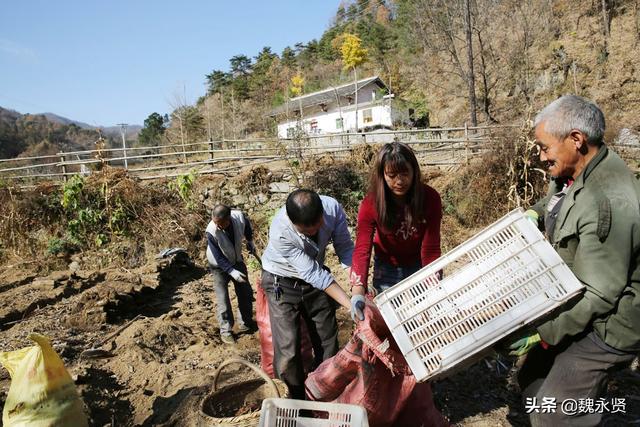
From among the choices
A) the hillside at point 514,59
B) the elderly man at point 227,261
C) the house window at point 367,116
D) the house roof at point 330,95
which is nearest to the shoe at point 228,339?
the elderly man at point 227,261

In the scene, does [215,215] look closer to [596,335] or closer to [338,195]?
[596,335]

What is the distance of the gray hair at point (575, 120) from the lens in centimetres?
147

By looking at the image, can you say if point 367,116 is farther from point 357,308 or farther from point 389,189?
point 357,308

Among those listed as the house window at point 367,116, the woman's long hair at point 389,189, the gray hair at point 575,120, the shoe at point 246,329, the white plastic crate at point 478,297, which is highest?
the house window at point 367,116

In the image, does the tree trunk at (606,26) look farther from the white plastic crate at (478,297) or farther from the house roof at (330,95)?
the white plastic crate at (478,297)

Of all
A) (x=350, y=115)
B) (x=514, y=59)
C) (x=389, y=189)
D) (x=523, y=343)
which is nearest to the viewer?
(x=523, y=343)

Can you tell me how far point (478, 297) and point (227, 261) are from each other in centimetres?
331

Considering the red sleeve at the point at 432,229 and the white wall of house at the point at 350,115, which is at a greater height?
the white wall of house at the point at 350,115

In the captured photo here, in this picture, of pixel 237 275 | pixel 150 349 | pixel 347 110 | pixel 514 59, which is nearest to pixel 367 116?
pixel 347 110

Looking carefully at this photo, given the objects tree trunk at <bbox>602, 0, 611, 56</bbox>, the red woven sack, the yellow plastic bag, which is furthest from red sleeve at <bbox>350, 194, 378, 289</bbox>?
tree trunk at <bbox>602, 0, 611, 56</bbox>

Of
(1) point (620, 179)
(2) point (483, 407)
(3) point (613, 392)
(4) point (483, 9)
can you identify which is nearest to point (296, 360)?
(2) point (483, 407)

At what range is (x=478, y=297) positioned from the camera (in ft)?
4.88

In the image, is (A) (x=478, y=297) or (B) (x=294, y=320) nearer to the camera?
(A) (x=478, y=297)

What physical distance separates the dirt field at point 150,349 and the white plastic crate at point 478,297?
49.1 inches
